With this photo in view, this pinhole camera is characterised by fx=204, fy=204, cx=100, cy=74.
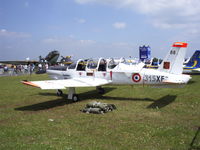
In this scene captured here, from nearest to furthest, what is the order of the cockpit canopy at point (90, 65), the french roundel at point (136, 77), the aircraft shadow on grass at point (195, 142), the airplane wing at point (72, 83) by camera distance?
the aircraft shadow on grass at point (195, 142), the airplane wing at point (72, 83), the french roundel at point (136, 77), the cockpit canopy at point (90, 65)

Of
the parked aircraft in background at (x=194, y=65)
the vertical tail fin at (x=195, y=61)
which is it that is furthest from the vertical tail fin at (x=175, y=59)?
the vertical tail fin at (x=195, y=61)

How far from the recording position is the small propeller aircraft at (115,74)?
9.63m

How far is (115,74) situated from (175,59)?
323cm

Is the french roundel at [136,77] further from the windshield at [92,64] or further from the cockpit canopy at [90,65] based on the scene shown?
the windshield at [92,64]

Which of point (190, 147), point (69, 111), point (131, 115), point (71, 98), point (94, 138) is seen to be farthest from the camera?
point (71, 98)

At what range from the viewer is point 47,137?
5.74 metres

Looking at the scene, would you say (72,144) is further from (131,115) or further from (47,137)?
(131,115)

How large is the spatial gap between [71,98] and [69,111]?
6.61 ft

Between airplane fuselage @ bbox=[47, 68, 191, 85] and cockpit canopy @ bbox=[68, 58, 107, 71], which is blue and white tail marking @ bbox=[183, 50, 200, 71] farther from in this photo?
cockpit canopy @ bbox=[68, 58, 107, 71]

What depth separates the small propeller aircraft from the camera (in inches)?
379

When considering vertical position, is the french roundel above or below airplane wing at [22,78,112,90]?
above

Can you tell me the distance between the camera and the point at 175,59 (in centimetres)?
984

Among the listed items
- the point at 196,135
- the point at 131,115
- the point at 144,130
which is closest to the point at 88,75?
the point at 131,115

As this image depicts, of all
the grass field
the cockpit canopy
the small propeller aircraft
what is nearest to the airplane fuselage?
the small propeller aircraft
